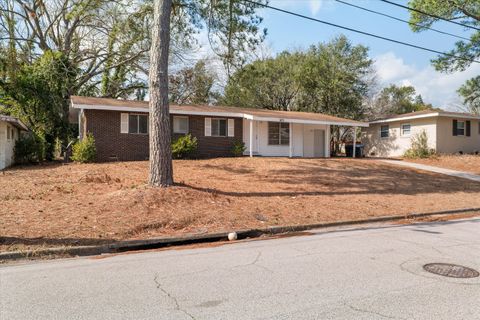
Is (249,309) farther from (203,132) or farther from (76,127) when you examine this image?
(76,127)

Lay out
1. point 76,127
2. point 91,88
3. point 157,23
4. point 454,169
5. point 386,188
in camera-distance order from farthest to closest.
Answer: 1. point 91,88
2. point 76,127
3. point 454,169
4. point 386,188
5. point 157,23

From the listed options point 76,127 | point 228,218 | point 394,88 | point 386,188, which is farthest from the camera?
point 394,88

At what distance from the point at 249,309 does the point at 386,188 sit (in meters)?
13.2

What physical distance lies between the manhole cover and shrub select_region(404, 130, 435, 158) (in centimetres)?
2409

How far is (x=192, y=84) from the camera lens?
39688 millimetres

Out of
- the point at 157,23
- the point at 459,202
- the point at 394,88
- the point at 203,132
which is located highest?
the point at 394,88

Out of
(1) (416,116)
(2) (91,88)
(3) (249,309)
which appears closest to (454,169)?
(1) (416,116)

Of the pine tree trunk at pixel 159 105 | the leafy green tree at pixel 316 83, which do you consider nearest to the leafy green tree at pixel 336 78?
the leafy green tree at pixel 316 83

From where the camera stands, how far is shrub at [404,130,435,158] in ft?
93.5

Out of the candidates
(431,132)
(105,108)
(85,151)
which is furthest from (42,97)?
(431,132)

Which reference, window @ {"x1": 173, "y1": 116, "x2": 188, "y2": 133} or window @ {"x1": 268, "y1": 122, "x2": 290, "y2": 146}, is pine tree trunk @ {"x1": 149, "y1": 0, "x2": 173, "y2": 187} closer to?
window @ {"x1": 173, "y1": 116, "x2": 188, "y2": 133}

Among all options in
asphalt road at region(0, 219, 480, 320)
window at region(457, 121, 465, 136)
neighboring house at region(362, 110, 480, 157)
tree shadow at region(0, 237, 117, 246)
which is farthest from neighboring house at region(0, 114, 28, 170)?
window at region(457, 121, 465, 136)

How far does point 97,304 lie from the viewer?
4629 mm

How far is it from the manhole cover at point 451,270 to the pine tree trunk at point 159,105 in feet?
24.3
